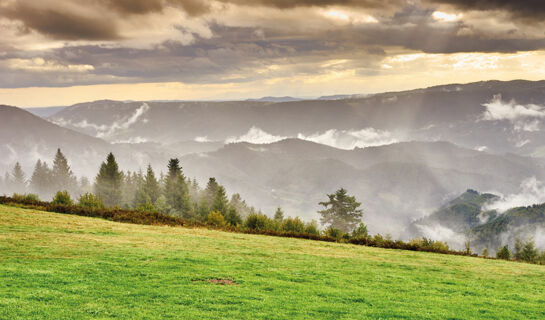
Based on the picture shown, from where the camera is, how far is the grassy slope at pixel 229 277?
13.5 meters

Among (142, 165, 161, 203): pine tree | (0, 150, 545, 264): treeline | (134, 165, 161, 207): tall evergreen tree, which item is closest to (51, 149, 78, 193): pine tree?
(0, 150, 545, 264): treeline

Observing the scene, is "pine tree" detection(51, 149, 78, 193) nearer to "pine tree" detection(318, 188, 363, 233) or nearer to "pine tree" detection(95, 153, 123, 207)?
"pine tree" detection(95, 153, 123, 207)

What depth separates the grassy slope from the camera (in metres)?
13.5

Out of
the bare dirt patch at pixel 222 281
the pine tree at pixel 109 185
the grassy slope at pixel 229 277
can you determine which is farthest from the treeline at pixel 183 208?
the bare dirt patch at pixel 222 281

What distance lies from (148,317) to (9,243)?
44.9ft

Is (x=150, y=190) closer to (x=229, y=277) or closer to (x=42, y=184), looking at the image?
(x=229, y=277)

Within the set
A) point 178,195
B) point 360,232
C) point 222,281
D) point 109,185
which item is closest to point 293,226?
point 360,232

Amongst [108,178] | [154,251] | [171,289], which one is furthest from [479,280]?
A: [108,178]

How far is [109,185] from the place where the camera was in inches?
3905

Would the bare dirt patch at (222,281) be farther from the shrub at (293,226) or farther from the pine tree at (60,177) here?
the pine tree at (60,177)

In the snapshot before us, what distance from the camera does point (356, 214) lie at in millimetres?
97875

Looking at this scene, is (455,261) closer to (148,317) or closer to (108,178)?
(148,317)

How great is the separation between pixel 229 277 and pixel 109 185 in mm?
90642

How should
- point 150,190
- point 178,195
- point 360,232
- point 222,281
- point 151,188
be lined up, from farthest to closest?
point 151,188, point 150,190, point 178,195, point 360,232, point 222,281
